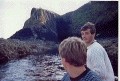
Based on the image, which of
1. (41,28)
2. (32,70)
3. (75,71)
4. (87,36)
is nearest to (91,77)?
(75,71)

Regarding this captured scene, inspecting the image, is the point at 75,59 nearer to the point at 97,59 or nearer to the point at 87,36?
the point at 97,59

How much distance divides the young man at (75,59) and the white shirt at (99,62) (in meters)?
0.38

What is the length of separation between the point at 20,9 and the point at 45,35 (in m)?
0.92

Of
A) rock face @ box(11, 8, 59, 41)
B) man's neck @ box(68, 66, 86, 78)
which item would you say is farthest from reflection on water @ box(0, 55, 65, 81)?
man's neck @ box(68, 66, 86, 78)

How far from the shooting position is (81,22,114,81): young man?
142 centimetres

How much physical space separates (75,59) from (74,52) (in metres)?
0.03

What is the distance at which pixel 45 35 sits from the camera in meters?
3.37

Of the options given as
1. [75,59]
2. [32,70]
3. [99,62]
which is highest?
[75,59]

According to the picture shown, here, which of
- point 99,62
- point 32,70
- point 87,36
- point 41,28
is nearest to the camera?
point 99,62

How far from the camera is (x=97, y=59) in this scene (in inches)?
56.0

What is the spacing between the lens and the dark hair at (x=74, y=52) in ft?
3.34

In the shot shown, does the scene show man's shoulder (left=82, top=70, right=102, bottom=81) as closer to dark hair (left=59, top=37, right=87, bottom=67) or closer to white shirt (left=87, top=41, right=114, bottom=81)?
dark hair (left=59, top=37, right=87, bottom=67)

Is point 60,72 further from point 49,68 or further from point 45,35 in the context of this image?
point 45,35

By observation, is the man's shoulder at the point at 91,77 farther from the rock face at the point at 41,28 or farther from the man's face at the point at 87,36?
the rock face at the point at 41,28
